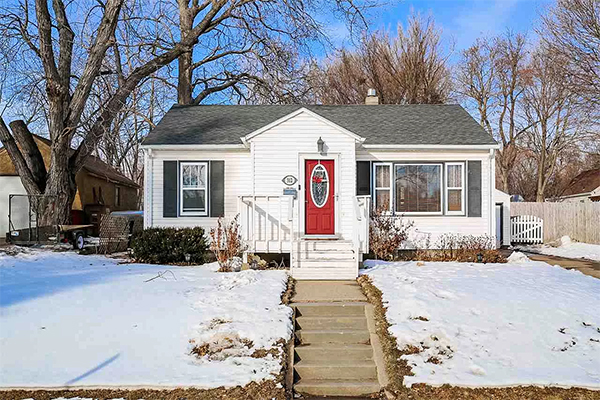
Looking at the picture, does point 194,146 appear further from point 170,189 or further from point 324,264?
point 324,264

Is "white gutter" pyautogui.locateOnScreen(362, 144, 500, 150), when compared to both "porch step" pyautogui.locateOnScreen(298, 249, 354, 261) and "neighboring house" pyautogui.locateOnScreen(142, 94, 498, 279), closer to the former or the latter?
"neighboring house" pyautogui.locateOnScreen(142, 94, 498, 279)

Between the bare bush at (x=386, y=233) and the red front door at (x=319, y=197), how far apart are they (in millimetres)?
1130

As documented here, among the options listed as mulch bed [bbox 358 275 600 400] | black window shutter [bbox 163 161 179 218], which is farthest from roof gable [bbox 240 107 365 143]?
mulch bed [bbox 358 275 600 400]

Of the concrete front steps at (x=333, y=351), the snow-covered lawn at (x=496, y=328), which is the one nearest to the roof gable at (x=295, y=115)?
the snow-covered lawn at (x=496, y=328)

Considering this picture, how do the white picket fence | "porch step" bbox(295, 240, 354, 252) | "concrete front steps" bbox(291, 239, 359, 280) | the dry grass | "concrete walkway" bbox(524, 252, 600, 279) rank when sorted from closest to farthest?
the dry grass
"concrete front steps" bbox(291, 239, 359, 280)
"porch step" bbox(295, 240, 354, 252)
"concrete walkway" bbox(524, 252, 600, 279)
the white picket fence

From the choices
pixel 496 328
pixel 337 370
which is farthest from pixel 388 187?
pixel 337 370

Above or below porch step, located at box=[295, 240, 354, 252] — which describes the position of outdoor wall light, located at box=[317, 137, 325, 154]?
above

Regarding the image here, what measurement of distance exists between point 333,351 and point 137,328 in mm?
2586

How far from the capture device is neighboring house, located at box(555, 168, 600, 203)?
29250mm

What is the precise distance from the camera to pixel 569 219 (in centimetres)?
1850

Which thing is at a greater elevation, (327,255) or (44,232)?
(44,232)

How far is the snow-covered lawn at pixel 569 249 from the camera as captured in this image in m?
14.7

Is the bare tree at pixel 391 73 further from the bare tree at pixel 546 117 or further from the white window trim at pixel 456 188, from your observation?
the white window trim at pixel 456 188

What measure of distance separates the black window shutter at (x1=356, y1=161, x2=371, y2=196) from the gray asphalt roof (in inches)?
25.5
